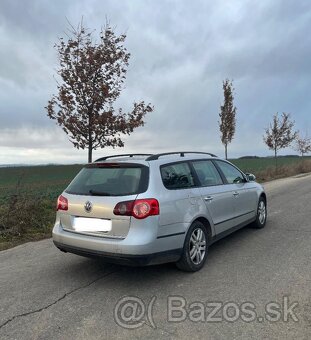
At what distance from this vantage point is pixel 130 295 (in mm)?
4125

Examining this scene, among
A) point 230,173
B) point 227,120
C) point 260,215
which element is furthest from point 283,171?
point 230,173

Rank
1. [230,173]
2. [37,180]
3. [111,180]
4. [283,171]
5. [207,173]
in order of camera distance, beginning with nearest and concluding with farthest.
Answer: [111,180]
[207,173]
[230,173]
[37,180]
[283,171]

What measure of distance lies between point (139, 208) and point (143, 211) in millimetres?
59

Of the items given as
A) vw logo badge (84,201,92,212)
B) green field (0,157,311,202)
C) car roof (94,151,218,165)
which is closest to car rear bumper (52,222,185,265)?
vw logo badge (84,201,92,212)

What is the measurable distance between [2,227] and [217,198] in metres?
4.55

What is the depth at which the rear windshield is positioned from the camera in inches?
175

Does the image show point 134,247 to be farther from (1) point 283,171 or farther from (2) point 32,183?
(1) point 283,171

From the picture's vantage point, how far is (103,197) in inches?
176

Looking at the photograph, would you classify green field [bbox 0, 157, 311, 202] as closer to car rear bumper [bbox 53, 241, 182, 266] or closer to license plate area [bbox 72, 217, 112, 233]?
license plate area [bbox 72, 217, 112, 233]

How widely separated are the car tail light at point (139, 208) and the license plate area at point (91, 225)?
0.70 ft

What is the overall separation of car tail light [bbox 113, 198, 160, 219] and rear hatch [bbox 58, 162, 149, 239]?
0.05 meters

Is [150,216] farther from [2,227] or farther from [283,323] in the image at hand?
[2,227]

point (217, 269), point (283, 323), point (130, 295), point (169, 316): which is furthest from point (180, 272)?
point (283, 323)

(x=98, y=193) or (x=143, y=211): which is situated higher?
(x=98, y=193)
